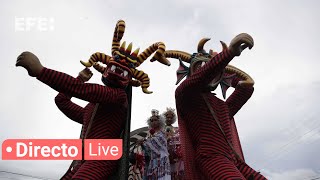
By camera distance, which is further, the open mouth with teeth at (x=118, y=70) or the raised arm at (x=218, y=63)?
the open mouth with teeth at (x=118, y=70)

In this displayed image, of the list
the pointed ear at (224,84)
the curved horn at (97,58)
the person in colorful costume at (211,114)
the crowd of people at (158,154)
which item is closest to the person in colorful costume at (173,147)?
the crowd of people at (158,154)

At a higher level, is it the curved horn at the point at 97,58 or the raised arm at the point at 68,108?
the curved horn at the point at 97,58

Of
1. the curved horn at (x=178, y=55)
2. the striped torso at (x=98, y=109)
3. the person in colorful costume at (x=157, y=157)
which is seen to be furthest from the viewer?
the curved horn at (x=178, y=55)

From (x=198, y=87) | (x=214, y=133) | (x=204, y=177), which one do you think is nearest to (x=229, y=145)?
(x=214, y=133)

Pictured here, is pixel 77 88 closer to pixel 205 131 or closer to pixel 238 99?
pixel 205 131

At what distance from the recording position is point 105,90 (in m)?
3.07

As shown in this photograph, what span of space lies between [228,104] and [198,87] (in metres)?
0.76

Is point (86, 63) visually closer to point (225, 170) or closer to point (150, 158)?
point (150, 158)

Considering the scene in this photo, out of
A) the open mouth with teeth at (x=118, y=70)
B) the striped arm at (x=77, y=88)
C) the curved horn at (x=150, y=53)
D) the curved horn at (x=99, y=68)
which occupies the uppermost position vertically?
the curved horn at (x=150, y=53)

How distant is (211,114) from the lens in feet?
11.1

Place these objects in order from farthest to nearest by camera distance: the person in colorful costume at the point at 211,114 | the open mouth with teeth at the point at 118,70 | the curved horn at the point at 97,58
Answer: the curved horn at the point at 97,58 < the open mouth with teeth at the point at 118,70 < the person in colorful costume at the point at 211,114

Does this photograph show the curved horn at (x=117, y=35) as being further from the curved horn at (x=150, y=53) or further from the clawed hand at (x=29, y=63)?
the clawed hand at (x=29, y=63)

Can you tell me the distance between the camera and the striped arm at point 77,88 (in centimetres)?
285

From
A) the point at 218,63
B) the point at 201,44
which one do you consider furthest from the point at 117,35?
the point at 218,63
